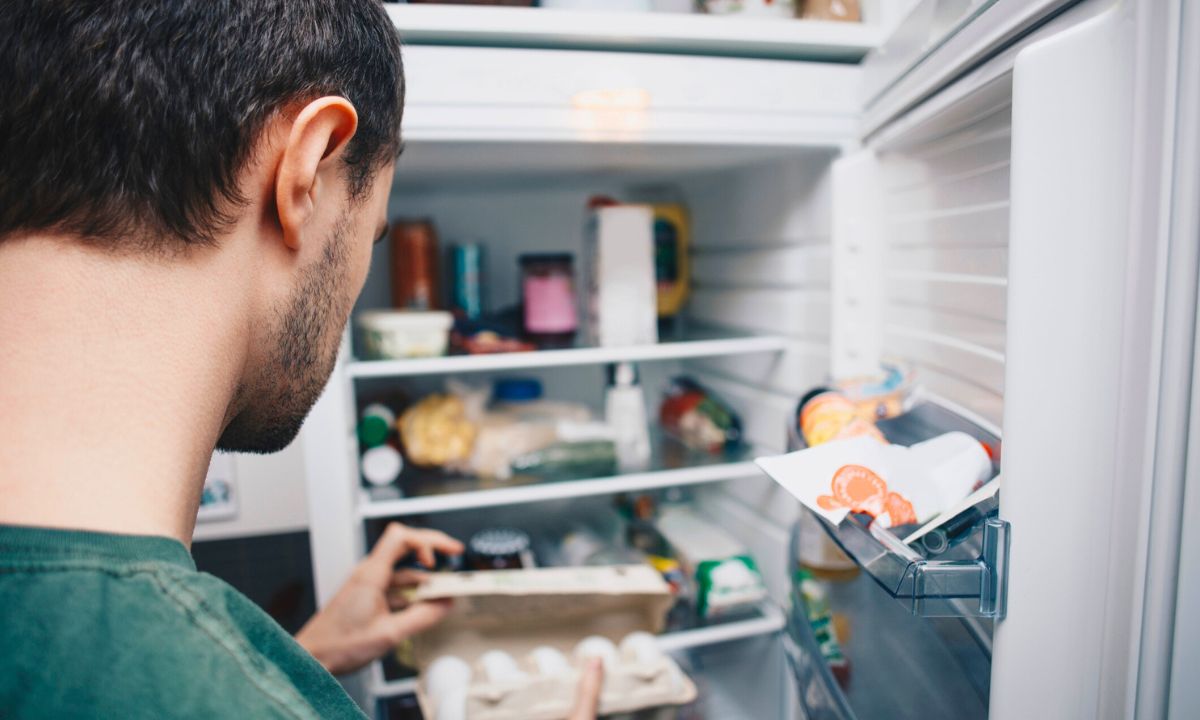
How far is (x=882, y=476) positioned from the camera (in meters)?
0.62

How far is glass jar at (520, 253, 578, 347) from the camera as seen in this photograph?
1421 mm

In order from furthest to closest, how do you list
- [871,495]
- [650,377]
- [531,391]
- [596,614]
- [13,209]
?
1. [650,377]
2. [531,391]
3. [596,614]
4. [871,495]
5. [13,209]

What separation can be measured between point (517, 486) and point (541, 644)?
0.27 m

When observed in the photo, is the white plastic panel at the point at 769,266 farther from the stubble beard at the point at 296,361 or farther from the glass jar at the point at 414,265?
the stubble beard at the point at 296,361

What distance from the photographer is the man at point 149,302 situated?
0.40 m

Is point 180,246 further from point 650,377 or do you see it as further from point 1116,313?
point 650,377

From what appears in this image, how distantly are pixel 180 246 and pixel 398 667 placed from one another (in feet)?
3.33

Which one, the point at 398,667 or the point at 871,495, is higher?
the point at 871,495

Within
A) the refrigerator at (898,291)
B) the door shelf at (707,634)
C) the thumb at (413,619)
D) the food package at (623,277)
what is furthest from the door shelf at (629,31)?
the door shelf at (707,634)

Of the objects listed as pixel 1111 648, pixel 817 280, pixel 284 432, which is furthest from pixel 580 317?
pixel 1111 648

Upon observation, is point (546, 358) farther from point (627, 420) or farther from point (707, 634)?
point (707, 634)

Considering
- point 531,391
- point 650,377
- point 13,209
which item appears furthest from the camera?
point 650,377

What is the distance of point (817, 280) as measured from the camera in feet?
4.08

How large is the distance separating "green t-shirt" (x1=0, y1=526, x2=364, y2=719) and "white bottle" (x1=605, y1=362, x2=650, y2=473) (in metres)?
1.01
